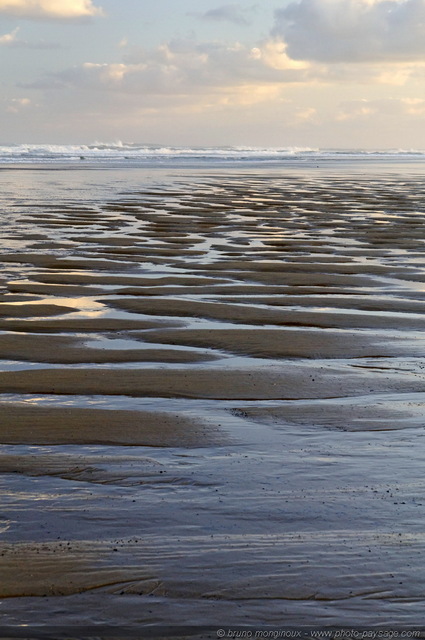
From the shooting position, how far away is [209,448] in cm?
384

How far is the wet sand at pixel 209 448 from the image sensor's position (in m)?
2.55

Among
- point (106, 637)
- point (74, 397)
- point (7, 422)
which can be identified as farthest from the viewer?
point (74, 397)

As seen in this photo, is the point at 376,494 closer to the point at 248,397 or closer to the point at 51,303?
the point at 248,397

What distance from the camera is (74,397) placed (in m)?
4.66

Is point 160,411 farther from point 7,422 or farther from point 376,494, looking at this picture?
point 376,494

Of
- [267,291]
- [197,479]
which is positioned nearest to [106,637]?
[197,479]

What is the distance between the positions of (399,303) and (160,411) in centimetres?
371

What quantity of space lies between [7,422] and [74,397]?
568mm

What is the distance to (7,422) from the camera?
4.16 m

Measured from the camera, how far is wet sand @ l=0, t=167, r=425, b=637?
255 cm

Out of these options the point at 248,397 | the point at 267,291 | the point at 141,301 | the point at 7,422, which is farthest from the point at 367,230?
the point at 7,422

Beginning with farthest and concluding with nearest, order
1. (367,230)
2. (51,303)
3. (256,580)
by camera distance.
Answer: (367,230)
(51,303)
(256,580)

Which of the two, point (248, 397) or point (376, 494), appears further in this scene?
point (248, 397)

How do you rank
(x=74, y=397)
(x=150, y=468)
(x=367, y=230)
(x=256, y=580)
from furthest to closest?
(x=367, y=230) → (x=74, y=397) → (x=150, y=468) → (x=256, y=580)
